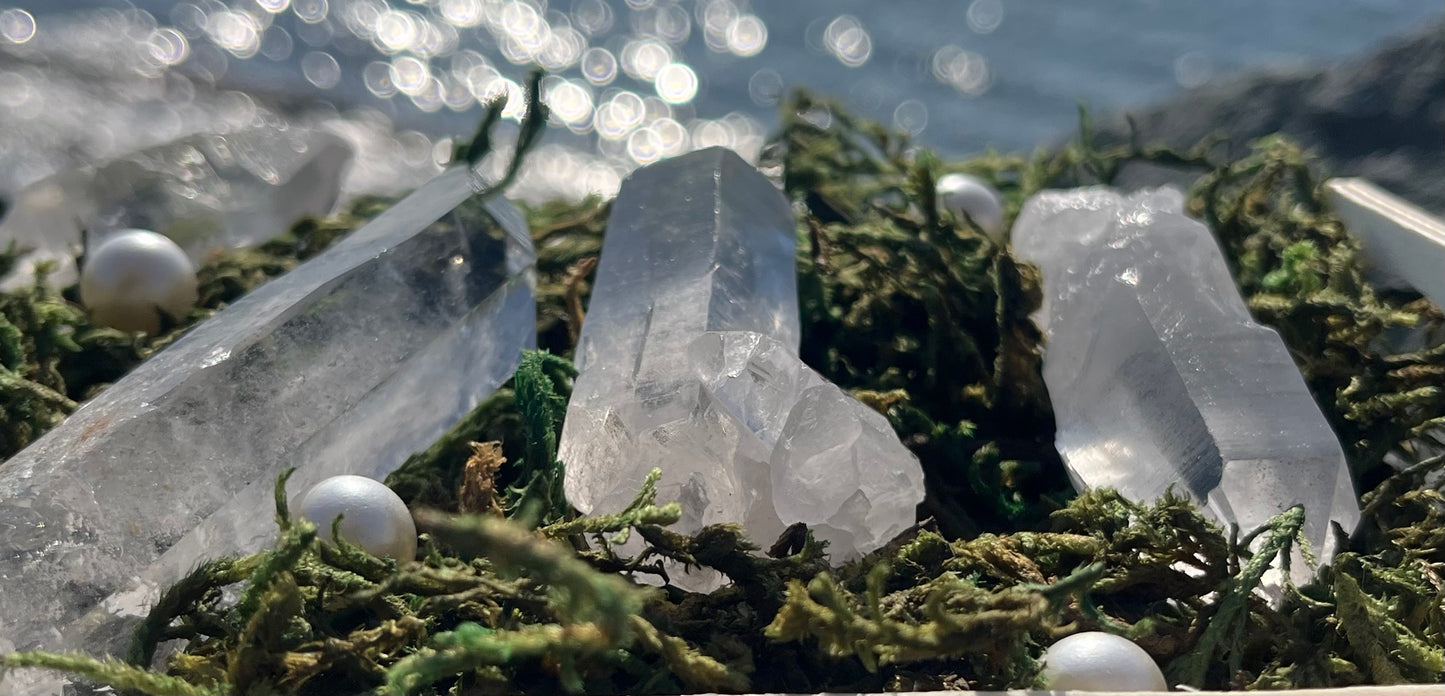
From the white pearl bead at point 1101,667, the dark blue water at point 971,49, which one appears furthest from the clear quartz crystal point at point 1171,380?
the dark blue water at point 971,49

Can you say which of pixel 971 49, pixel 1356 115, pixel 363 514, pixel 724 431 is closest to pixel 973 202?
pixel 724 431

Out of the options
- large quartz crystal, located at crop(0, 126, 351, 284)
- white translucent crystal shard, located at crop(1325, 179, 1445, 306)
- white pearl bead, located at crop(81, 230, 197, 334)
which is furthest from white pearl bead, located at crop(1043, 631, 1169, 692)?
large quartz crystal, located at crop(0, 126, 351, 284)

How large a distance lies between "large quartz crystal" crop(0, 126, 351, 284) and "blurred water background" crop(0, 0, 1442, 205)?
0.83 metres

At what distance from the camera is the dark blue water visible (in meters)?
3.61

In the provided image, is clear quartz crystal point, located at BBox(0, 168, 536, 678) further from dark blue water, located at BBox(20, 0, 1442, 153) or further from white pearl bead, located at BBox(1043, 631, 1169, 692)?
dark blue water, located at BBox(20, 0, 1442, 153)

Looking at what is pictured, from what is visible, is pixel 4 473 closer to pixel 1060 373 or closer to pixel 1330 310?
pixel 1060 373

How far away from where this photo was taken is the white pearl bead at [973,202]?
3.69ft

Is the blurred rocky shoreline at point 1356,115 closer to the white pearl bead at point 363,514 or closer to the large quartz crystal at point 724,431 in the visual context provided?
the large quartz crystal at point 724,431

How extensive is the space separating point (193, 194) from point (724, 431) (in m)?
0.75

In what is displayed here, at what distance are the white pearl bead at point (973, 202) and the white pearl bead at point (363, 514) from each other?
61 cm

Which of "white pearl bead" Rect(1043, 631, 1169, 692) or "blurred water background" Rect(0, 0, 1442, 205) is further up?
"white pearl bead" Rect(1043, 631, 1169, 692)

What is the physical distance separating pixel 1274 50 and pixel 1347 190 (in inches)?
135

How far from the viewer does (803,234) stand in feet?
3.67

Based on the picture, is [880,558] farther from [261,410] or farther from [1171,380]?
[261,410]
